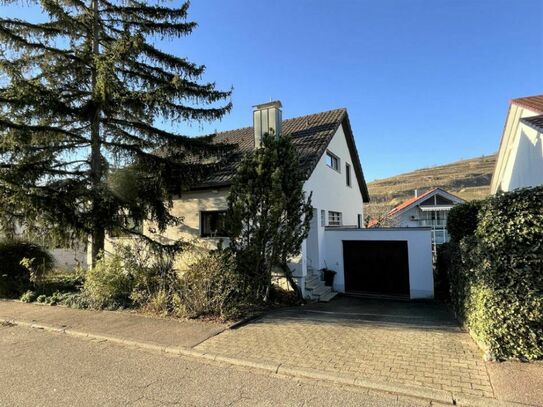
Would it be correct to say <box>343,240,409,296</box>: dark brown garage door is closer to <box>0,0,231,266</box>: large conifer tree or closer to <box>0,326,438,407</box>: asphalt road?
<box>0,0,231,266</box>: large conifer tree

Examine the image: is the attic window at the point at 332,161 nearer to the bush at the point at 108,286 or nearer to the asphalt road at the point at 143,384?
the bush at the point at 108,286

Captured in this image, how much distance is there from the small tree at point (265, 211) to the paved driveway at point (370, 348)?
149cm

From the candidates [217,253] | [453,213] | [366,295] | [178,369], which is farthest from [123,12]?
[366,295]

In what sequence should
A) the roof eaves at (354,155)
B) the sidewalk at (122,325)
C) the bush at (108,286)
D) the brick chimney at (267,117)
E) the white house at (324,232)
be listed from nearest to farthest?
the sidewalk at (122,325)
the bush at (108,286)
the white house at (324,232)
the brick chimney at (267,117)
the roof eaves at (354,155)

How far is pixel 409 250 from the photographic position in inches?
540

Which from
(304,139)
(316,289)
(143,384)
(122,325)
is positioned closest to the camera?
(143,384)

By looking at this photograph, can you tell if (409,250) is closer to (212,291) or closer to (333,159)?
(333,159)

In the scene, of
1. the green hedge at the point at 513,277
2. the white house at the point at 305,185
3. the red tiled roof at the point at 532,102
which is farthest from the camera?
the white house at the point at 305,185

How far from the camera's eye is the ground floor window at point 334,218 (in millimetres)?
15495

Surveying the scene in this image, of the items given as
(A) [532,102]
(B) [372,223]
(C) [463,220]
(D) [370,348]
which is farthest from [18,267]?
(B) [372,223]

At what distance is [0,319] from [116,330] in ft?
11.5

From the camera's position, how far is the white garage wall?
43.8 ft

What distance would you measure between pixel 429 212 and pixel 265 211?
20999 millimetres

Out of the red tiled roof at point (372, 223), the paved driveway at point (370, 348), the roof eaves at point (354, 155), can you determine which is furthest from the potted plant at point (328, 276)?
the red tiled roof at point (372, 223)
